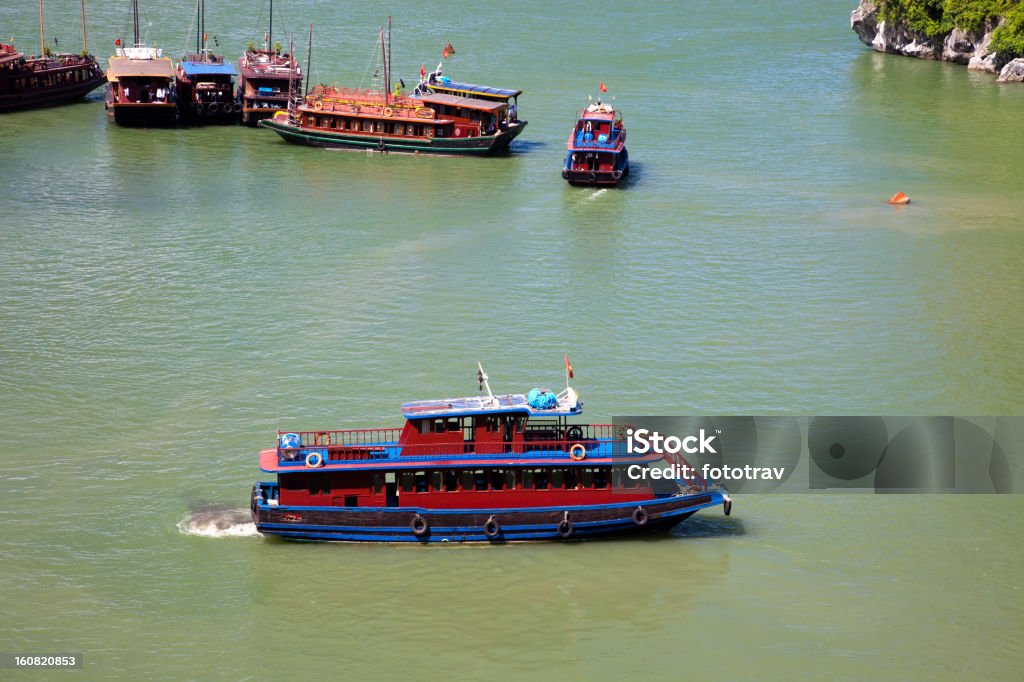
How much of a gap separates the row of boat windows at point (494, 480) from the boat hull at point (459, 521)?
2.05 ft

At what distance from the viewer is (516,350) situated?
52375mm

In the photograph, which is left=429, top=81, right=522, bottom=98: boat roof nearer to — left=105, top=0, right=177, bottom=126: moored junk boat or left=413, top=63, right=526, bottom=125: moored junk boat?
left=413, top=63, right=526, bottom=125: moored junk boat

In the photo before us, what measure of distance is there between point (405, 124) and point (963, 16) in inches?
2137

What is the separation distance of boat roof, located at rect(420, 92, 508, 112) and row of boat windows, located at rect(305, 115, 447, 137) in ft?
5.75

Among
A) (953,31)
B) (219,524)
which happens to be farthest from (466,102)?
(953,31)

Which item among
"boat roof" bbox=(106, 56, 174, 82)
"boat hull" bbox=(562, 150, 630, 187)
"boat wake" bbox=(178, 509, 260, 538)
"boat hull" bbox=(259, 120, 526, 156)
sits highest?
"boat roof" bbox=(106, 56, 174, 82)

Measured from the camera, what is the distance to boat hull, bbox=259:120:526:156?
84750 millimetres

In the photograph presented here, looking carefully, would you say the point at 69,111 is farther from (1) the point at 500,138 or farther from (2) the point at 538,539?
(2) the point at 538,539

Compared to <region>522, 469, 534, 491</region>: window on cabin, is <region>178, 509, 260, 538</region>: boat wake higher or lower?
lower

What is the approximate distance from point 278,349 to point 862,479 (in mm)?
23382

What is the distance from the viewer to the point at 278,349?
5238cm

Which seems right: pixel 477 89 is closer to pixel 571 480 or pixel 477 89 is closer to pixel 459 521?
pixel 571 480

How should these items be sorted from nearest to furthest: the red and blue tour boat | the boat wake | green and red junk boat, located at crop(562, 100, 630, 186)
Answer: the red and blue tour boat < the boat wake < green and red junk boat, located at crop(562, 100, 630, 186)

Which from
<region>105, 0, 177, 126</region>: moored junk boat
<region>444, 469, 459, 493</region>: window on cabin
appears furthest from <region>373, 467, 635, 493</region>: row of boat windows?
<region>105, 0, 177, 126</region>: moored junk boat
